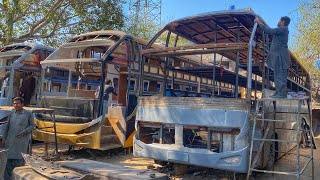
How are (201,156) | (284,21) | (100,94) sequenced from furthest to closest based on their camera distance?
(100,94)
(284,21)
(201,156)

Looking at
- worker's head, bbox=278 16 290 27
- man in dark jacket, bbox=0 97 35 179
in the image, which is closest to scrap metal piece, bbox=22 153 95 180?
man in dark jacket, bbox=0 97 35 179

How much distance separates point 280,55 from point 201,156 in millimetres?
2431

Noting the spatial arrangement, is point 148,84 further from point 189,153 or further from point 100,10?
point 100,10

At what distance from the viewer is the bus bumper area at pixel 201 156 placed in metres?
5.18

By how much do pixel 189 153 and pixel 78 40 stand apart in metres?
5.18

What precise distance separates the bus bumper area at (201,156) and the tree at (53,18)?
8.08 m

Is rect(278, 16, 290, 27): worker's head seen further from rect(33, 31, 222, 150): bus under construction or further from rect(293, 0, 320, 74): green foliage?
rect(293, 0, 320, 74): green foliage

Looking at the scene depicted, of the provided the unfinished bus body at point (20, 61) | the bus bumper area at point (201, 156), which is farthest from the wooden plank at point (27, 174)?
the unfinished bus body at point (20, 61)

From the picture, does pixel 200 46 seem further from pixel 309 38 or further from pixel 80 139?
pixel 309 38

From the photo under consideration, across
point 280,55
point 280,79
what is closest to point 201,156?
point 280,79

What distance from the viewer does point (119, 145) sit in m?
8.13

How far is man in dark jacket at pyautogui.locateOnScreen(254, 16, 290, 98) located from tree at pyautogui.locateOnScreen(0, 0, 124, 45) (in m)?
8.98

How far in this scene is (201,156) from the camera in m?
5.43

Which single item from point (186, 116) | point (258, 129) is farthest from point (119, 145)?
point (258, 129)
